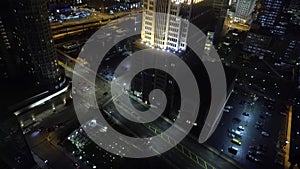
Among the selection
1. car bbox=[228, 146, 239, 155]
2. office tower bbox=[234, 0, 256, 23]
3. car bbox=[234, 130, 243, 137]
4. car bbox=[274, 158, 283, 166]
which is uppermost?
office tower bbox=[234, 0, 256, 23]

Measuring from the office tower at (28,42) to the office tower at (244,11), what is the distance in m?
150

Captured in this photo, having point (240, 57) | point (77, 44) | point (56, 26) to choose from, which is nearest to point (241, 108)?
point (240, 57)

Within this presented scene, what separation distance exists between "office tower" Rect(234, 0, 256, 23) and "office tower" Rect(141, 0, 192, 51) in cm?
11833

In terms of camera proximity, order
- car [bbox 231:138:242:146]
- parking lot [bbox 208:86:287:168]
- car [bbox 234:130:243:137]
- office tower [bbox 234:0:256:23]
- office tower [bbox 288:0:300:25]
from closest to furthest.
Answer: parking lot [bbox 208:86:287:168] < car [bbox 231:138:242:146] < car [bbox 234:130:243:137] < office tower [bbox 288:0:300:25] < office tower [bbox 234:0:256:23]

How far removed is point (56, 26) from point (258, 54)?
127m

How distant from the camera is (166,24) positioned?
71375mm

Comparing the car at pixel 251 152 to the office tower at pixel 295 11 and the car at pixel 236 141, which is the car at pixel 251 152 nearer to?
the car at pixel 236 141

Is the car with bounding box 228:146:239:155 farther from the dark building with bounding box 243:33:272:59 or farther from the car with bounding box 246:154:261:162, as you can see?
the dark building with bounding box 243:33:272:59

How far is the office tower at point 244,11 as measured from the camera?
160 m

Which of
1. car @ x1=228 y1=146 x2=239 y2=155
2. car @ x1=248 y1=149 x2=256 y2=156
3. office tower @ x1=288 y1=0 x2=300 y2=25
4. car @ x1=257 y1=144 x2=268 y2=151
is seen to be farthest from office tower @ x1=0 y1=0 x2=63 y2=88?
office tower @ x1=288 y1=0 x2=300 y2=25

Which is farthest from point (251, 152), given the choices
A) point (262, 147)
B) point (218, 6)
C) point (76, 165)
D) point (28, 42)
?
point (28, 42)

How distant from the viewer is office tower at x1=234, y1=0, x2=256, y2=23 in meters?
160

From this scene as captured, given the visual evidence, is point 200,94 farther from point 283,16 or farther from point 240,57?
point 283,16

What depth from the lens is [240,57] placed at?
389 feet
